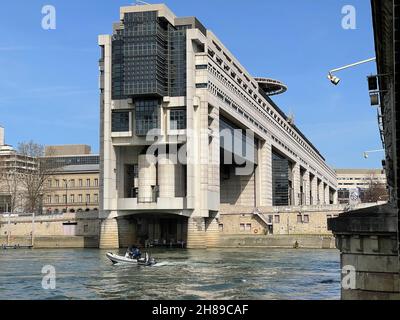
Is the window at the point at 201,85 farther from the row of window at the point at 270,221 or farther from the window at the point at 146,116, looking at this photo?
the row of window at the point at 270,221

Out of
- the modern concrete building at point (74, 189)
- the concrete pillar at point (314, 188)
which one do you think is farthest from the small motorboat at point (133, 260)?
the concrete pillar at point (314, 188)

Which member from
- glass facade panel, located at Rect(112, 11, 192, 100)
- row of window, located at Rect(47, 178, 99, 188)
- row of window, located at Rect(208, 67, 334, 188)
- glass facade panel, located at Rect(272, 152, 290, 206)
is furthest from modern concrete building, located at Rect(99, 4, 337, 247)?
row of window, located at Rect(47, 178, 99, 188)

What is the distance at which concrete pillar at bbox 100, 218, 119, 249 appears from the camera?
87.9m

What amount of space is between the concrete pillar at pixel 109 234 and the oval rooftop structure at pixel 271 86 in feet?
273

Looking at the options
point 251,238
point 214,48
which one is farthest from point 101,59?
point 251,238

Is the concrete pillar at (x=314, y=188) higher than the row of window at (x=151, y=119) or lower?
lower

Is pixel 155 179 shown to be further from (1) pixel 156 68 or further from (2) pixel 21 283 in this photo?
(2) pixel 21 283

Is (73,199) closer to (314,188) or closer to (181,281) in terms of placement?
(314,188)

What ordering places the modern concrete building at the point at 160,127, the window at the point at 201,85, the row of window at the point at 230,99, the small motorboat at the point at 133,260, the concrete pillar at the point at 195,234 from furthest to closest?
the row of window at the point at 230,99, the window at the point at 201,85, the modern concrete building at the point at 160,127, the concrete pillar at the point at 195,234, the small motorboat at the point at 133,260

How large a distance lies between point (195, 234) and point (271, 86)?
8872 centimetres

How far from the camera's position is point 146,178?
3607 inches

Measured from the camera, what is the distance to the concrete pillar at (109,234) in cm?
8788

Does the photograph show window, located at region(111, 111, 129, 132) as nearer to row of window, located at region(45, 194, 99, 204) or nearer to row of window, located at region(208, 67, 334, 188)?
row of window, located at region(208, 67, 334, 188)

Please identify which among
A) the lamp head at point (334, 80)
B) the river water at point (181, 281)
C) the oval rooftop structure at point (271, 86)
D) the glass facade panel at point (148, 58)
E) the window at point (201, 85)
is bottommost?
the river water at point (181, 281)
